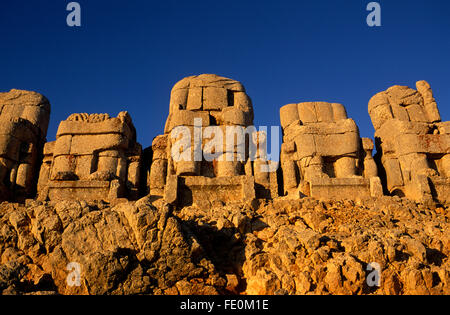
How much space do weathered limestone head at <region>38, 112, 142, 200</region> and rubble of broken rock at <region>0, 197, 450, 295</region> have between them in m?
2.08

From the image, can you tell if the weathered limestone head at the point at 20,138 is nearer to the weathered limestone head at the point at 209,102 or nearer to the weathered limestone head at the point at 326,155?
the weathered limestone head at the point at 209,102

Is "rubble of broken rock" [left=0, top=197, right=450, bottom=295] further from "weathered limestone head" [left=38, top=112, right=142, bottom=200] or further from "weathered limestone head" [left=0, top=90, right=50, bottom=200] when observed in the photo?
"weathered limestone head" [left=0, top=90, right=50, bottom=200]

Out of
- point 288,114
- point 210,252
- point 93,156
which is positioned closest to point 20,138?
point 93,156

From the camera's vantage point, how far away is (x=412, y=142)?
11.4m

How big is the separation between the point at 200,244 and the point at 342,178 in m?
4.84

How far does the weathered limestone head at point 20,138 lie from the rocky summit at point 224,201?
0.13 feet

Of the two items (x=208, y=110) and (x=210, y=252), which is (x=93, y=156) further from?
(x=210, y=252)

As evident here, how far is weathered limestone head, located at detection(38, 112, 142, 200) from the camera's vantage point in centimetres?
1019

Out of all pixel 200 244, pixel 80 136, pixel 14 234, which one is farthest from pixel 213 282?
pixel 80 136

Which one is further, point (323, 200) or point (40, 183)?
point (40, 183)

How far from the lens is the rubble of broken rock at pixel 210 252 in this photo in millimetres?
6047

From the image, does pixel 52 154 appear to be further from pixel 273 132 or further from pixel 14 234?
pixel 273 132

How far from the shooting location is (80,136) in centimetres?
1144
